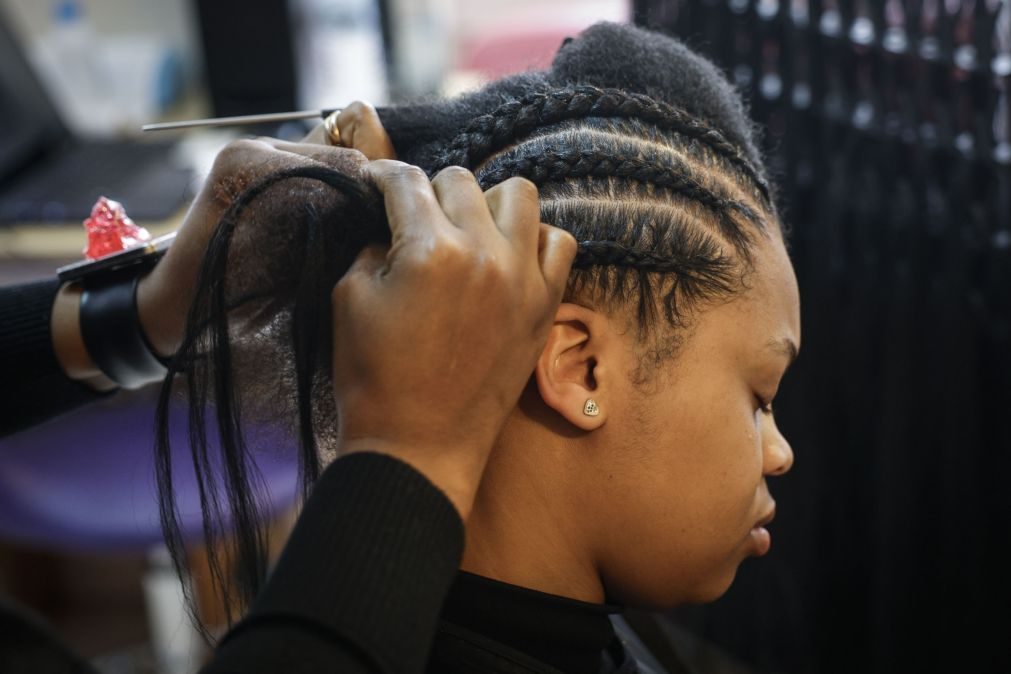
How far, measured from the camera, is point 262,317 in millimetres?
827

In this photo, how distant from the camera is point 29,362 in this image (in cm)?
100

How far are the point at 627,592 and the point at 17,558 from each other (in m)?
2.02

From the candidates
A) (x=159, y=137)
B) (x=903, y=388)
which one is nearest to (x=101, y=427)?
(x=159, y=137)

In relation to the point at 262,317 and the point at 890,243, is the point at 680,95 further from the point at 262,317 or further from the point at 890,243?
the point at 890,243

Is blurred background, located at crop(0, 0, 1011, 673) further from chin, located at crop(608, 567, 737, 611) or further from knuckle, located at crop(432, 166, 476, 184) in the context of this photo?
knuckle, located at crop(432, 166, 476, 184)

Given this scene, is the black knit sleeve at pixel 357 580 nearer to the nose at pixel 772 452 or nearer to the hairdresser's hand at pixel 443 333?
the hairdresser's hand at pixel 443 333

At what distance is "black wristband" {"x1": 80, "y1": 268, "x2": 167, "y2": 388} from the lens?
95 cm

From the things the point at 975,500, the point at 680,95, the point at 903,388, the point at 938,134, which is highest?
the point at 680,95

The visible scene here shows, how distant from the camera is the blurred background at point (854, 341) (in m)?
1.52

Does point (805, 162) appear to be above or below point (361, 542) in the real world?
below

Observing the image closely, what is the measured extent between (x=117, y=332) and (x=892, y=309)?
3.65 feet

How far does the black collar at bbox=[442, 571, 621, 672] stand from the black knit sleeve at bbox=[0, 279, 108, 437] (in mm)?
413

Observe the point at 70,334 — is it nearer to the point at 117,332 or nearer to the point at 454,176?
the point at 117,332

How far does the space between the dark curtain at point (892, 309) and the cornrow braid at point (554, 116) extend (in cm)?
71
